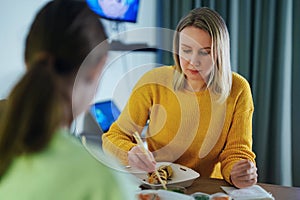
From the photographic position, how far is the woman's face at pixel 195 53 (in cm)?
147

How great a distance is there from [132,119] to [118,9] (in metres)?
1.05

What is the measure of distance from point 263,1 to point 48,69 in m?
2.51

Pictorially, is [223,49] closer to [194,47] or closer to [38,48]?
[194,47]

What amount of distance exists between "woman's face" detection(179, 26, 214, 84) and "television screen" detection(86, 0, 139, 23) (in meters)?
0.75

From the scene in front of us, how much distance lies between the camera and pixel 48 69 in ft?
1.69

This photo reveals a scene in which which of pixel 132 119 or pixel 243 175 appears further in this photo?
pixel 132 119

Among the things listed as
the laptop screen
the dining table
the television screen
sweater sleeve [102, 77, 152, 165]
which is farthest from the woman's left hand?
the television screen

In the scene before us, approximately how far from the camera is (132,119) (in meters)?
1.55

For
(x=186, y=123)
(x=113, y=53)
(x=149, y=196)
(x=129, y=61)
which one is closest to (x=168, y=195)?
(x=149, y=196)

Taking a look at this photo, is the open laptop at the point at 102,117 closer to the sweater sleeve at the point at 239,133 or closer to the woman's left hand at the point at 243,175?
the sweater sleeve at the point at 239,133

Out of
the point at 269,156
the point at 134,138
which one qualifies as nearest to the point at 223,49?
the point at 134,138

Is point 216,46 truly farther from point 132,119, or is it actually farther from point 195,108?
point 132,119

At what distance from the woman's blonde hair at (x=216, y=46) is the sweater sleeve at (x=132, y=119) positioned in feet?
0.51

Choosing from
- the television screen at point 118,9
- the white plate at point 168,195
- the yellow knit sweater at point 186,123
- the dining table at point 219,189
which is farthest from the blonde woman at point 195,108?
the television screen at point 118,9
